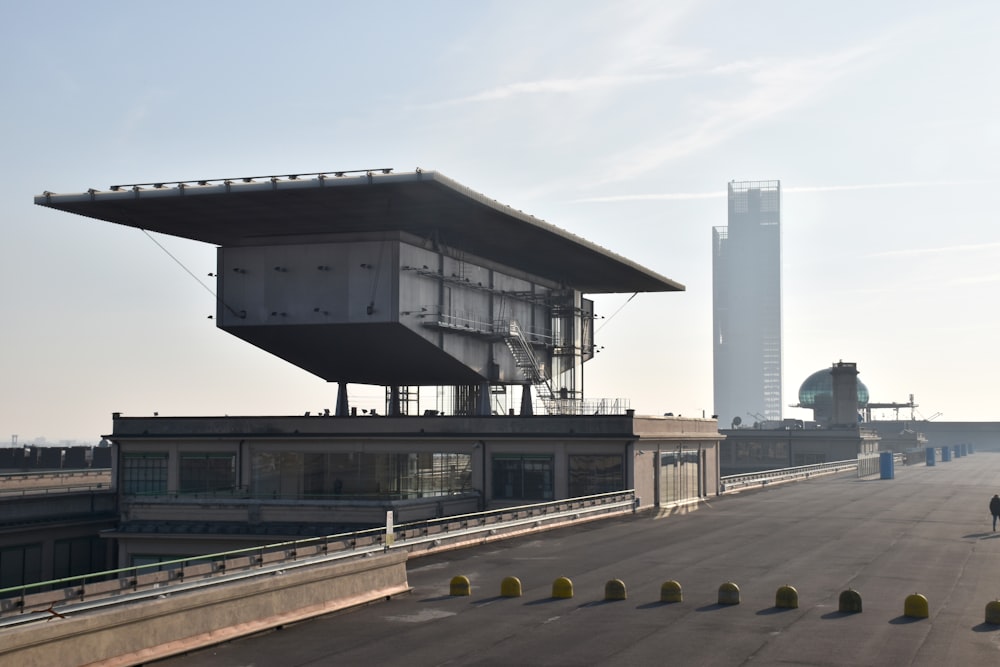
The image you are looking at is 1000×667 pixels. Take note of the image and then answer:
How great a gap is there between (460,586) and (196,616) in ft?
26.5

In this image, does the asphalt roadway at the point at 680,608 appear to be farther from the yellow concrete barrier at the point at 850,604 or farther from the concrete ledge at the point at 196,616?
the concrete ledge at the point at 196,616

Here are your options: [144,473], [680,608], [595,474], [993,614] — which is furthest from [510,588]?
[144,473]

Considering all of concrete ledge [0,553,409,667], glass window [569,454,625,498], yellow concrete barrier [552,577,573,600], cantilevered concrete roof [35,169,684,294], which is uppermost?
cantilevered concrete roof [35,169,684,294]

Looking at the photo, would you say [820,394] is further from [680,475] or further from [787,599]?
[787,599]

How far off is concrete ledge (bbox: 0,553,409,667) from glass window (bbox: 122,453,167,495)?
1657 inches

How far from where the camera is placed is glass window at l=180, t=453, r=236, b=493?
6538 centimetres

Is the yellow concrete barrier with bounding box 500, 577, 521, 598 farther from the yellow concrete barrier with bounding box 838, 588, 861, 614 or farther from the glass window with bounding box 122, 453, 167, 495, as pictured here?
the glass window with bounding box 122, 453, 167, 495

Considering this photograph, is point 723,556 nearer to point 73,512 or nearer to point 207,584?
point 207,584

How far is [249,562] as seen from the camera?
26.3 metres

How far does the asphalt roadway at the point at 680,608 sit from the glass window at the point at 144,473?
30.8 meters

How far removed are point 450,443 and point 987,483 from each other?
52.4 m

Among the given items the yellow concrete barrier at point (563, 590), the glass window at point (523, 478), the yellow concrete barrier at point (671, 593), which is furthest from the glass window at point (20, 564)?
the yellow concrete barrier at point (671, 593)

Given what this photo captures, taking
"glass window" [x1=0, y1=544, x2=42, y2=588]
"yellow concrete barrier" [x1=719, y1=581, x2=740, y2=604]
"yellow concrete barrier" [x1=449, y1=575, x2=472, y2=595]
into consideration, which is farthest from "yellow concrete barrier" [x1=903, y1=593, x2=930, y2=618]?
"glass window" [x1=0, y1=544, x2=42, y2=588]

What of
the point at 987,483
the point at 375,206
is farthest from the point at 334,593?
the point at 987,483
